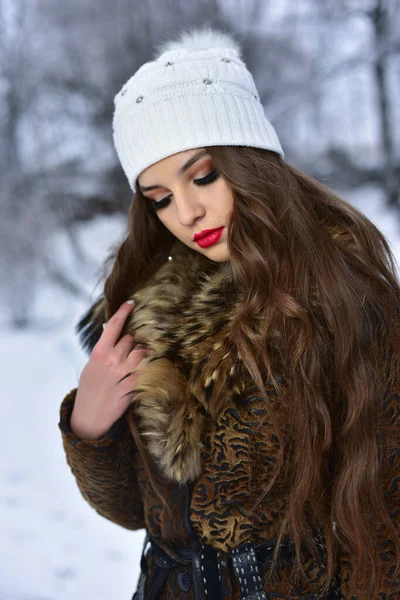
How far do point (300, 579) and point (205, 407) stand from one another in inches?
14.4

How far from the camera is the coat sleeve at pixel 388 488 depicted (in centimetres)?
91

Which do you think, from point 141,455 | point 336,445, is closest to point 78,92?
point 141,455

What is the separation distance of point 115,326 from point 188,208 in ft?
1.05

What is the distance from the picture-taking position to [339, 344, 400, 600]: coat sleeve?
0.91 m

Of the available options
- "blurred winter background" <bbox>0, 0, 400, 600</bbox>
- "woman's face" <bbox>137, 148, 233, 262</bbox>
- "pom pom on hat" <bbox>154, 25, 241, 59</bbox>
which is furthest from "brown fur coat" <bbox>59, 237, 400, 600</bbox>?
"blurred winter background" <bbox>0, 0, 400, 600</bbox>

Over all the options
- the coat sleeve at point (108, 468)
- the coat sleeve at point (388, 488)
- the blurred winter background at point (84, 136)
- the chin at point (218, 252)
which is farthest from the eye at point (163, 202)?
the blurred winter background at point (84, 136)

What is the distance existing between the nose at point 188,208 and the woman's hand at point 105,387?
30 cm

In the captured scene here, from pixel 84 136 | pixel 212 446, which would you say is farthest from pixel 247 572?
pixel 84 136

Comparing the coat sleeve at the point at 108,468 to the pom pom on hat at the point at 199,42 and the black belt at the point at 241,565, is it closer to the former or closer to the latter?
the black belt at the point at 241,565

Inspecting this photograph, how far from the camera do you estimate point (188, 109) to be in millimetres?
1072

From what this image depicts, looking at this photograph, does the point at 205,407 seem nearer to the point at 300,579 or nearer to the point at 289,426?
the point at 289,426

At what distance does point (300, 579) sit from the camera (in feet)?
3.21

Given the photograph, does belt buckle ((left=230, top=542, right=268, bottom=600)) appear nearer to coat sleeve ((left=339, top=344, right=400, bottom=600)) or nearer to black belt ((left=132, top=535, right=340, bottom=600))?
black belt ((left=132, top=535, right=340, bottom=600))

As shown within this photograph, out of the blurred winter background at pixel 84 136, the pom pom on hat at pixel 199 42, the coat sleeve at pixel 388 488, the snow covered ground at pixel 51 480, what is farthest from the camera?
the blurred winter background at pixel 84 136
